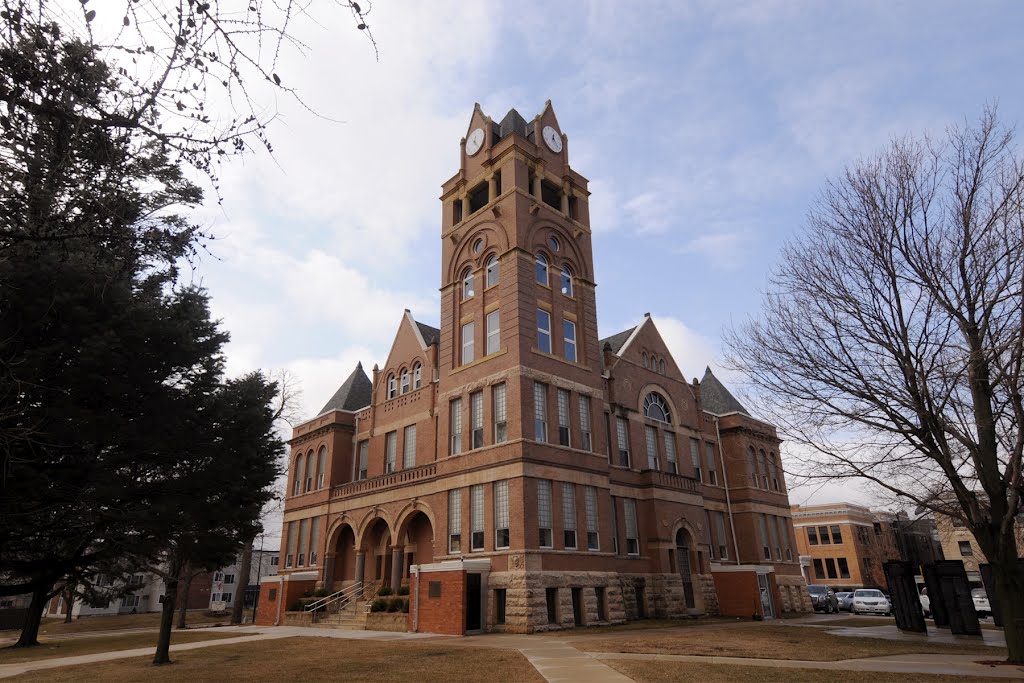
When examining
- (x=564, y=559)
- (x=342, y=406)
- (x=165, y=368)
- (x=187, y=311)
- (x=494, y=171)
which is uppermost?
(x=494, y=171)

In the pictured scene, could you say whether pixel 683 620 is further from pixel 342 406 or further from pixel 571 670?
pixel 342 406

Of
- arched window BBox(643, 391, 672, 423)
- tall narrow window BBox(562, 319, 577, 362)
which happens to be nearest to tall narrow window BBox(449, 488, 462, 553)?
tall narrow window BBox(562, 319, 577, 362)

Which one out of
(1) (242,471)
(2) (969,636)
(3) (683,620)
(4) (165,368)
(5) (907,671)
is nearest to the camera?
(5) (907,671)

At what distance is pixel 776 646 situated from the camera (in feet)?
56.4

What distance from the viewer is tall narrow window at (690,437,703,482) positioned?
38.3 m

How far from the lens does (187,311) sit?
17.4 metres

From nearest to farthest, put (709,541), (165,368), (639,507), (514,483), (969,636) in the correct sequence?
(165,368) → (969,636) → (514,483) → (639,507) → (709,541)

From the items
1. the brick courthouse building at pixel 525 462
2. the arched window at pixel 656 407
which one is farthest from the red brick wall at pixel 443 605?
the arched window at pixel 656 407

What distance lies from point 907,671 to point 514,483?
52.0 ft

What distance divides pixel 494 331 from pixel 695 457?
16.6m

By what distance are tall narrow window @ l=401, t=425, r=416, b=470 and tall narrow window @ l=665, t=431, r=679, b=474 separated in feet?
47.2

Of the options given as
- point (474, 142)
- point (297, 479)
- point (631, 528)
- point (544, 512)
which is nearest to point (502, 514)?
point (544, 512)

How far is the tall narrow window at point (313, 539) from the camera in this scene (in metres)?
37.5

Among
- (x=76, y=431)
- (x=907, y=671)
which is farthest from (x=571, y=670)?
(x=76, y=431)
